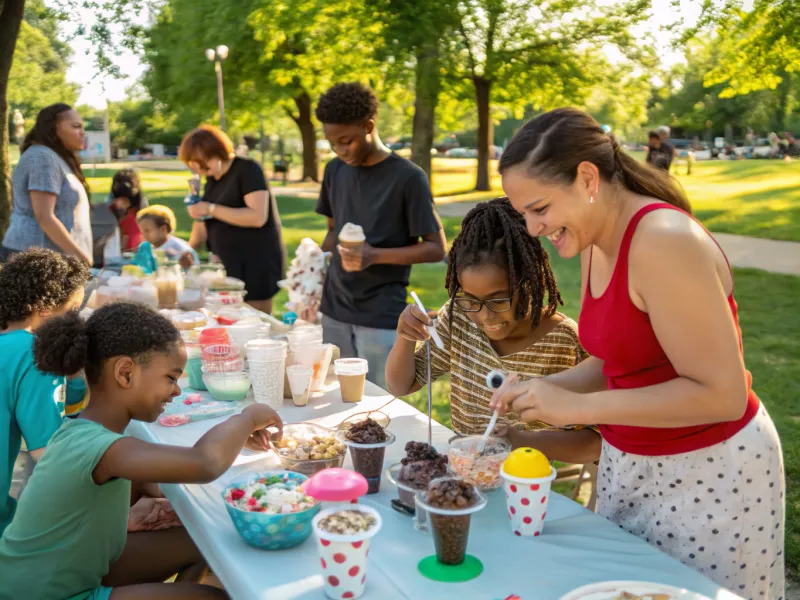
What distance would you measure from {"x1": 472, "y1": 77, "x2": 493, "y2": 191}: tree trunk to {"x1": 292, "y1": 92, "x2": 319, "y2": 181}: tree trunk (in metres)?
7.09

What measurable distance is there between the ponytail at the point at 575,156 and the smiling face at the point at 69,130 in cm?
388

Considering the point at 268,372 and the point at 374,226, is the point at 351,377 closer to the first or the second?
the point at 268,372

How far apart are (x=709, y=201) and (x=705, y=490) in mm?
20451

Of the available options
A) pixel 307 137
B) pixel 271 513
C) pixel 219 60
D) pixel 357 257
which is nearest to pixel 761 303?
pixel 357 257

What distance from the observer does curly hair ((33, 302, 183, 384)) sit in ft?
6.79

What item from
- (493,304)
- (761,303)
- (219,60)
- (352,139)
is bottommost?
(761,303)

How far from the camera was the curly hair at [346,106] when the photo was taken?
3.53 meters

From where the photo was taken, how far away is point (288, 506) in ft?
5.92

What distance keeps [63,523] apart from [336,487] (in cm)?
77

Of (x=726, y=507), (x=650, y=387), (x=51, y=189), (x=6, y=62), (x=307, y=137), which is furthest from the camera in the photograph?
(x=307, y=137)

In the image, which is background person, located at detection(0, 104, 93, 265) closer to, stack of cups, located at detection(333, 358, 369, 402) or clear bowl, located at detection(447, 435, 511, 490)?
stack of cups, located at detection(333, 358, 369, 402)

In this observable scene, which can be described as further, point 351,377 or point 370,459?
point 351,377

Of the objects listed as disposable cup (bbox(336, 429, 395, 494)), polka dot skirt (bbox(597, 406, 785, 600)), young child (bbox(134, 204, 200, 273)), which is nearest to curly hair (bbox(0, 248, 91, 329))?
disposable cup (bbox(336, 429, 395, 494))

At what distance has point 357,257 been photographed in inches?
136
